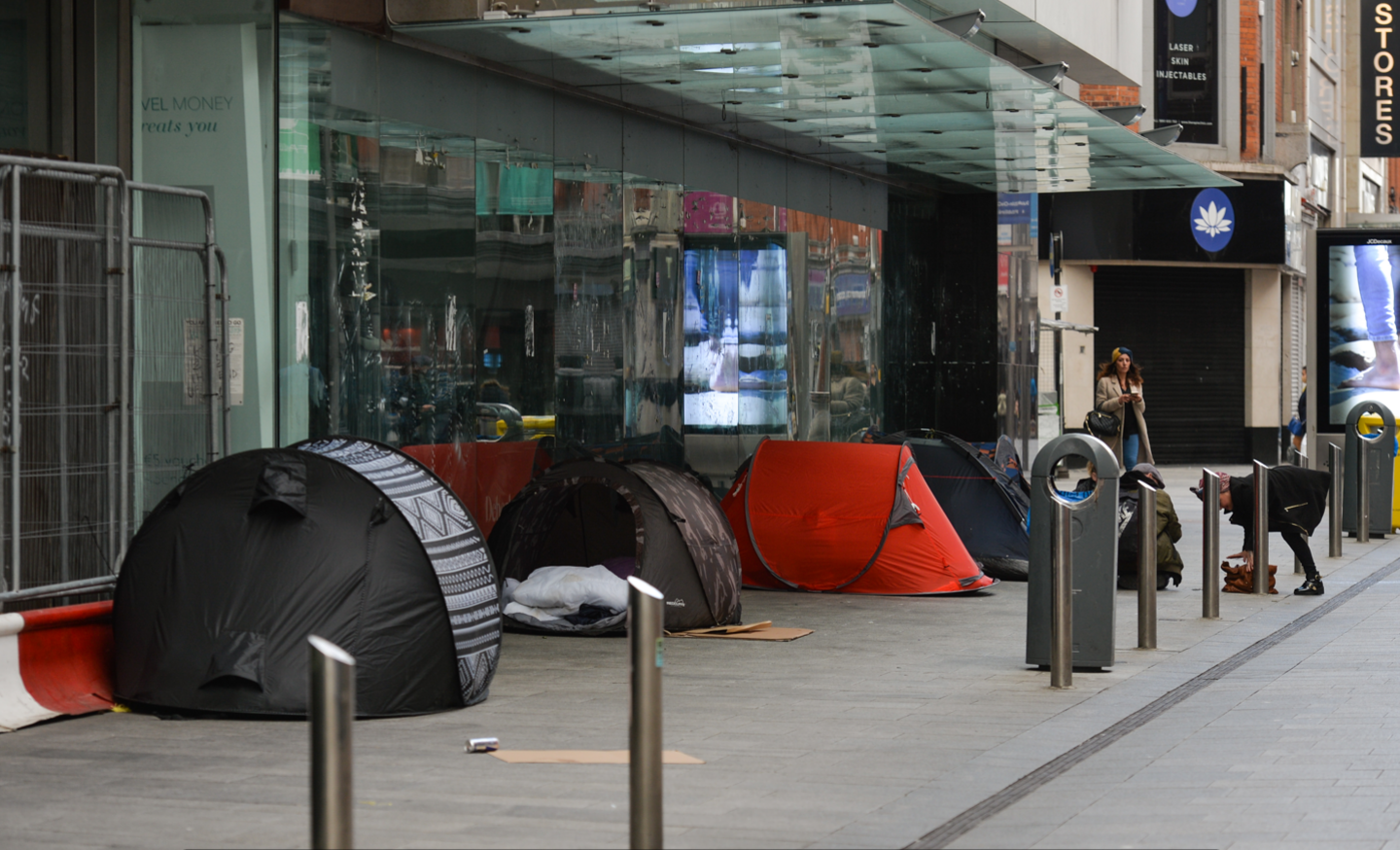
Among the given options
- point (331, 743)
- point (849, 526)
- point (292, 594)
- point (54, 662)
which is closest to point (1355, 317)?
point (849, 526)

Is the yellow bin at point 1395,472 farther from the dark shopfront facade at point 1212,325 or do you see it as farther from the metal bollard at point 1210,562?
the dark shopfront facade at point 1212,325

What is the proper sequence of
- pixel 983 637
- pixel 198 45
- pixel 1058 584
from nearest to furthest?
1. pixel 1058 584
2. pixel 198 45
3. pixel 983 637

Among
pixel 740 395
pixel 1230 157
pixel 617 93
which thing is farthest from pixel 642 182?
pixel 1230 157

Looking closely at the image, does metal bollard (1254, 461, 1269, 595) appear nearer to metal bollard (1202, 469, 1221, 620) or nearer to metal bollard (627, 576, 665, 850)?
metal bollard (1202, 469, 1221, 620)

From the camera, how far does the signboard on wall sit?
3550 centimetres

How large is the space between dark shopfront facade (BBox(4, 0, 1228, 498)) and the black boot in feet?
13.6

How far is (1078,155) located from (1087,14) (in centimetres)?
204

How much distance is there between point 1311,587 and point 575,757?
8428 millimetres

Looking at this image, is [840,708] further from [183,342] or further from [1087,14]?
[1087,14]

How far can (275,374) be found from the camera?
35.9 ft

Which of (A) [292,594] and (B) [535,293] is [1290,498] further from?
(A) [292,594]

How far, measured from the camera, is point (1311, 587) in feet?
45.8

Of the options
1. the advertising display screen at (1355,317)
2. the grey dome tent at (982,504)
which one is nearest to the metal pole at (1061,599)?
the grey dome tent at (982,504)

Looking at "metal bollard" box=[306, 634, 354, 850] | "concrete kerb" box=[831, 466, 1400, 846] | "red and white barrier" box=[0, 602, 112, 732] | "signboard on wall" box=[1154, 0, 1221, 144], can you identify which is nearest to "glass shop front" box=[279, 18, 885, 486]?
"red and white barrier" box=[0, 602, 112, 732]
